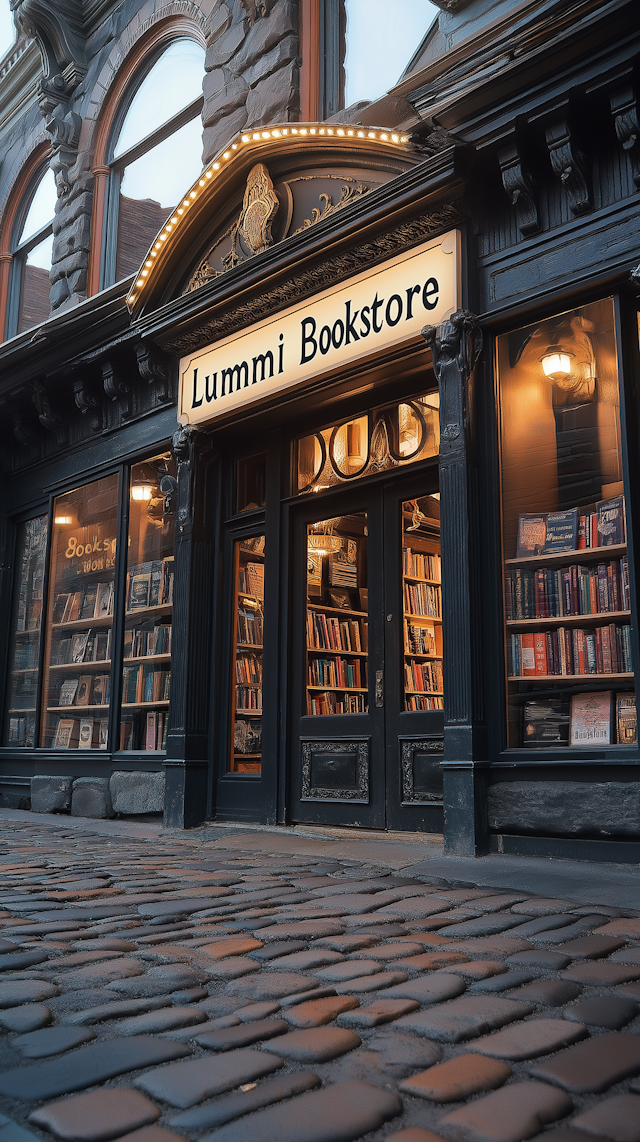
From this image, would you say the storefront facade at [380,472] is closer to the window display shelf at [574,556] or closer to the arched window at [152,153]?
the window display shelf at [574,556]

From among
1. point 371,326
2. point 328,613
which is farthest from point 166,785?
point 371,326

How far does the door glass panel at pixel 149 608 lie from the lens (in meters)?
8.34

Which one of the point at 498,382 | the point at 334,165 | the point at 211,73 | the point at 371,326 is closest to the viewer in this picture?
the point at 498,382

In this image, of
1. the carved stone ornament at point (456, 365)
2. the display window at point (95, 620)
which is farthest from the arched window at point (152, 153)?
the carved stone ornament at point (456, 365)

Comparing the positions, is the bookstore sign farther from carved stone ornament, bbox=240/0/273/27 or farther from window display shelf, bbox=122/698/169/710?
carved stone ornament, bbox=240/0/273/27

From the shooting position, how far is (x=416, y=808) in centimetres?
621

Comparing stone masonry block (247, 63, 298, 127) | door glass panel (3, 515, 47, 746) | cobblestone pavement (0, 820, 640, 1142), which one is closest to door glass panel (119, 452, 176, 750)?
door glass panel (3, 515, 47, 746)

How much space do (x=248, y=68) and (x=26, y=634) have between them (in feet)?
20.7

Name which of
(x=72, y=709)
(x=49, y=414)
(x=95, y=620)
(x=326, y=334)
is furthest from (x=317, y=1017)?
(x=49, y=414)

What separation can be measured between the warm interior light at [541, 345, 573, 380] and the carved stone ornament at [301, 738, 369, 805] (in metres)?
2.82

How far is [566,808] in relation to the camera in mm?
5062

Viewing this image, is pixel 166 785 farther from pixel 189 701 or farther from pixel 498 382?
pixel 498 382

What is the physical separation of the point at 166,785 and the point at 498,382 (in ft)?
13.6

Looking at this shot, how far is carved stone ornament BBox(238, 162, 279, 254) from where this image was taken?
7.31 m
